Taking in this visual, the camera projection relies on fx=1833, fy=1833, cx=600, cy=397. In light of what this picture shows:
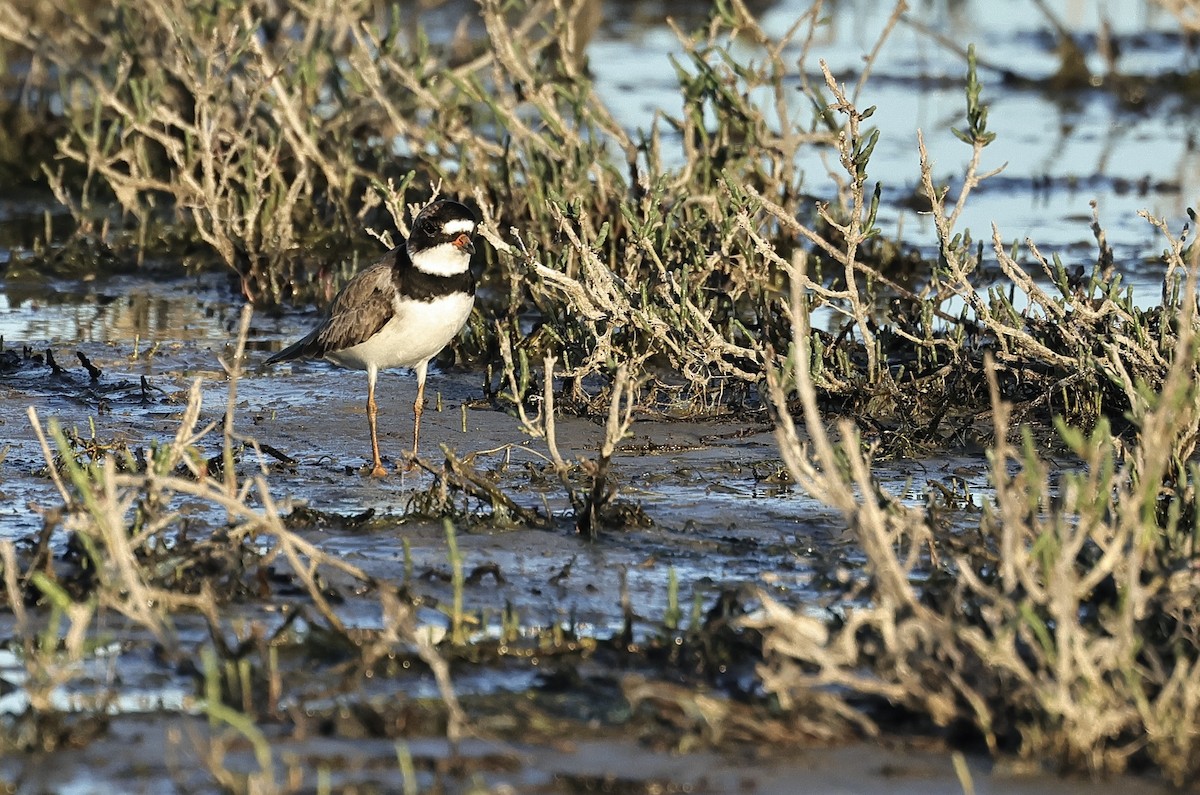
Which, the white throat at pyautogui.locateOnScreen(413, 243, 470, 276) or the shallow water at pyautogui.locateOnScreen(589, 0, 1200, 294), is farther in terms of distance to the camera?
the shallow water at pyautogui.locateOnScreen(589, 0, 1200, 294)

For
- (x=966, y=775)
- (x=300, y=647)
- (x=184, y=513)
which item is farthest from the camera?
(x=184, y=513)

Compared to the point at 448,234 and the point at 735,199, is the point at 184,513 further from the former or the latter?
the point at 735,199

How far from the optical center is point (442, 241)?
6.86 m

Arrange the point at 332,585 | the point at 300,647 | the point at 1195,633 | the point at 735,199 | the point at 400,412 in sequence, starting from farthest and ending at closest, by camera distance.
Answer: the point at 400,412, the point at 735,199, the point at 332,585, the point at 300,647, the point at 1195,633

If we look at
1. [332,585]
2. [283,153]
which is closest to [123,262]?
[283,153]

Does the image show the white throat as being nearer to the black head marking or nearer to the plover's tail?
the black head marking

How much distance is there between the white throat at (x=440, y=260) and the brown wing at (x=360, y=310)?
6.0 inches

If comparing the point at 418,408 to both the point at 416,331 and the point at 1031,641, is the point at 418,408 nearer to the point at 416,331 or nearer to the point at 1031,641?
the point at 416,331

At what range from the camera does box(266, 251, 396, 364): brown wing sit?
6.94 m

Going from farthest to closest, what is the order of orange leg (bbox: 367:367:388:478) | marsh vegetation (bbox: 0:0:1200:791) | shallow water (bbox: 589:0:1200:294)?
shallow water (bbox: 589:0:1200:294) < orange leg (bbox: 367:367:388:478) < marsh vegetation (bbox: 0:0:1200:791)

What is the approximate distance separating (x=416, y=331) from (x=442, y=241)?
351mm

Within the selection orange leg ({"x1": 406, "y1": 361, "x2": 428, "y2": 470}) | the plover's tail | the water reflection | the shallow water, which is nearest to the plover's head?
orange leg ({"x1": 406, "y1": 361, "x2": 428, "y2": 470})

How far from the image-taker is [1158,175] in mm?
12859

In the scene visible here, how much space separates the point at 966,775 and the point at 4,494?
3.59m
